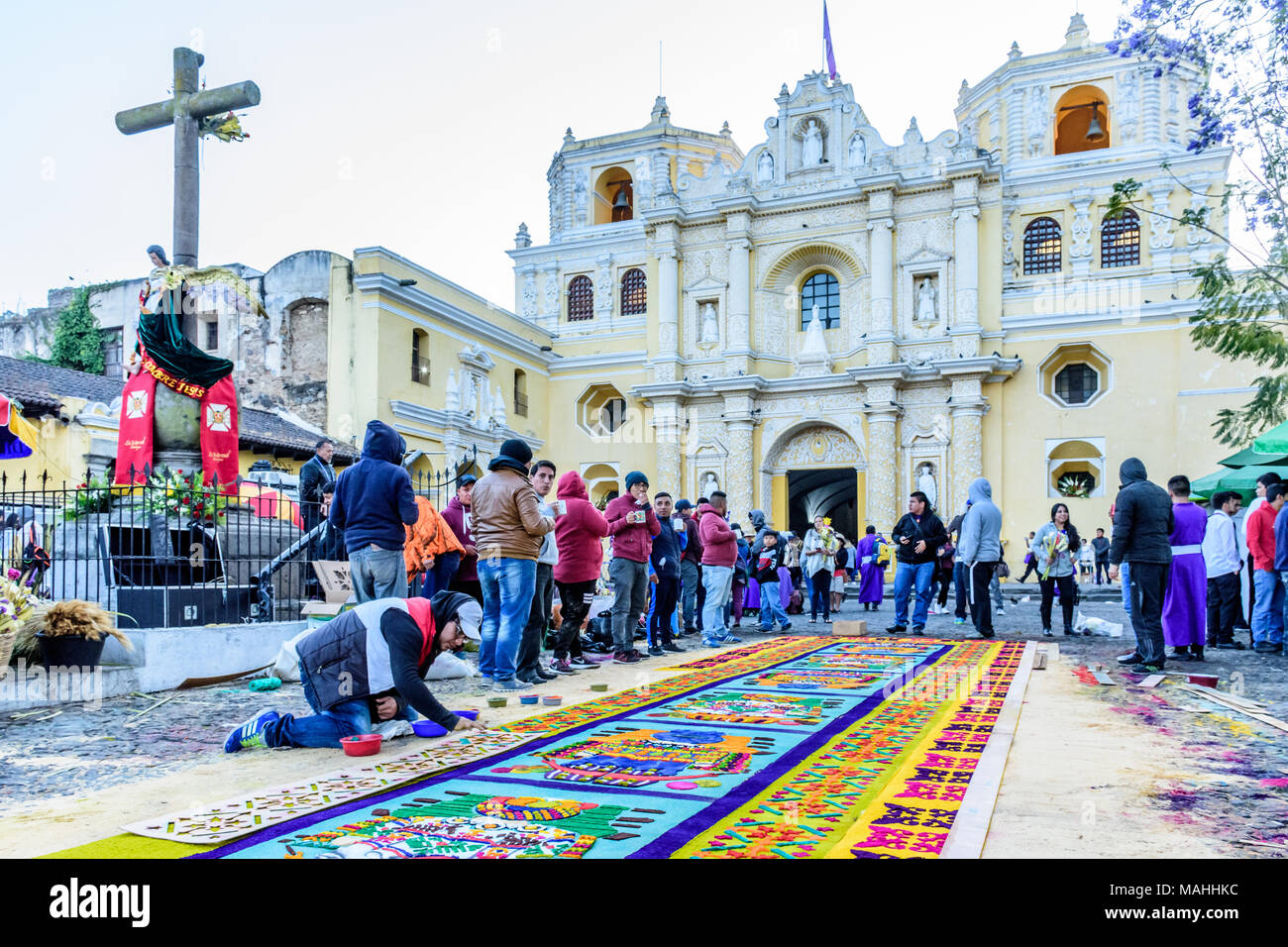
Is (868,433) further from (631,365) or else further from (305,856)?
(305,856)

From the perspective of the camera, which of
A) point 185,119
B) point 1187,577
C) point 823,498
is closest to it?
point 1187,577

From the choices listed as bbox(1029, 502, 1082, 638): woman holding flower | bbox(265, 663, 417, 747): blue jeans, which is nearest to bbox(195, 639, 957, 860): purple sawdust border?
bbox(265, 663, 417, 747): blue jeans

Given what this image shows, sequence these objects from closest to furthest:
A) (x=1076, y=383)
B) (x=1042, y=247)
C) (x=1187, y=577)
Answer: (x=1187, y=577) → (x=1076, y=383) → (x=1042, y=247)

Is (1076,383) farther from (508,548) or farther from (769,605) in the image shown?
(508,548)

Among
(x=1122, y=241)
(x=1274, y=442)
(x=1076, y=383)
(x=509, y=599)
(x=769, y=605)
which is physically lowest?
(x=769, y=605)

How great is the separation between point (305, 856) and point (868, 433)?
2466cm

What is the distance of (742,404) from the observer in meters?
27.5

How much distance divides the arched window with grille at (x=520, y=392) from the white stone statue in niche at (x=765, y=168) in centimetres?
895

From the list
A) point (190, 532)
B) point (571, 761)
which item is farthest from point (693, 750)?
point (190, 532)

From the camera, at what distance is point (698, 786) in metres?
3.78

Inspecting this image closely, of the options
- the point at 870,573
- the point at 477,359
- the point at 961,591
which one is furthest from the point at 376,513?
the point at 477,359

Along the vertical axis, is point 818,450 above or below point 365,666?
above

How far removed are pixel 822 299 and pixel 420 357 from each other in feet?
39.2

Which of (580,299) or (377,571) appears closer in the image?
(377,571)
